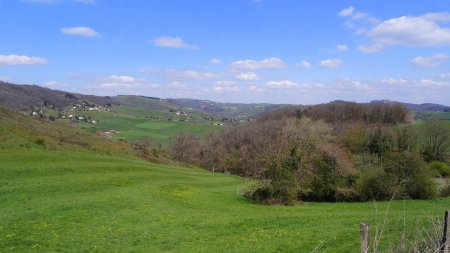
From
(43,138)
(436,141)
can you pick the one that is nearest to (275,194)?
(43,138)

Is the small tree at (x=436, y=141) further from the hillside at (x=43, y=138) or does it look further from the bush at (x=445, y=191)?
the hillside at (x=43, y=138)

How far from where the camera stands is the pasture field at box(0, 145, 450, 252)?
20391mm

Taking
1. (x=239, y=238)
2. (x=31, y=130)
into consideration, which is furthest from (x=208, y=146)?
(x=239, y=238)

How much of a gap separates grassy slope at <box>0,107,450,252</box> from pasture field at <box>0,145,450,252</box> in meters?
0.06

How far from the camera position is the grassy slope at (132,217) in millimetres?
20500

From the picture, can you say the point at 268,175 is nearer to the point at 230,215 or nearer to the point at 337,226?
the point at 230,215

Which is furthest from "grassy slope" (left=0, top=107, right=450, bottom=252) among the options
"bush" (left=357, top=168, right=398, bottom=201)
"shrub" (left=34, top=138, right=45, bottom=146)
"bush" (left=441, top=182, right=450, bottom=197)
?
"bush" (left=441, top=182, right=450, bottom=197)

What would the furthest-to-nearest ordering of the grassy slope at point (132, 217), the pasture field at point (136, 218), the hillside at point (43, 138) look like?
1. the hillside at point (43, 138)
2. the grassy slope at point (132, 217)
3. the pasture field at point (136, 218)

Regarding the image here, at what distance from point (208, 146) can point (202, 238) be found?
374 ft

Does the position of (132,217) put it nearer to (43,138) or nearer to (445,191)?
(43,138)

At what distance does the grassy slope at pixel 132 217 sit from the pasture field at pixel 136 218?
0.18ft

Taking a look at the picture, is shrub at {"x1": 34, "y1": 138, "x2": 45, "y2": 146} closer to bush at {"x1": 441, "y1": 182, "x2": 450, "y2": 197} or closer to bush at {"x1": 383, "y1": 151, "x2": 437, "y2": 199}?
bush at {"x1": 383, "y1": 151, "x2": 437, "y2": 199}

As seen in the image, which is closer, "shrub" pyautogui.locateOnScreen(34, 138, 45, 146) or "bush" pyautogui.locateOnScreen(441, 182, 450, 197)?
"bush" pyautogui.locateOnScreen(441, 182, 450, 197)

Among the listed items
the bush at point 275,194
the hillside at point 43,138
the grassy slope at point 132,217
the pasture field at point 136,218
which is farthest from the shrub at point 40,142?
the bush at point 275,194
